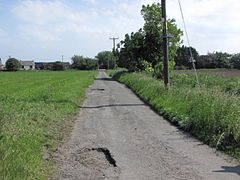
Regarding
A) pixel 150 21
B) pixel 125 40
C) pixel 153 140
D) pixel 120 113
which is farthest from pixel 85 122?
pixel 125 40

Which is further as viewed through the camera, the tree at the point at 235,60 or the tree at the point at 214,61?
the tree at the point at 214,61

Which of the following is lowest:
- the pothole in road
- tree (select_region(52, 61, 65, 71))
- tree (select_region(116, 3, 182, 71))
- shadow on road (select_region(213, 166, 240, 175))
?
tree (select_region(52, 61, 65, 71))

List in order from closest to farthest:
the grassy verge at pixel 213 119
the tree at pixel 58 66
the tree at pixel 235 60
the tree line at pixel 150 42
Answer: the grassy verge at pixel 213 119 < the tree line at pixel 150 42 < the tree at pixel 235 60 < the tree at pixel 58 66

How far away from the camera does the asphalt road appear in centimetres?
804

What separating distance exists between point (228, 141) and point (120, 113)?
25.8ft

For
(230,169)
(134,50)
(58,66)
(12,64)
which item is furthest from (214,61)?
(230,169)

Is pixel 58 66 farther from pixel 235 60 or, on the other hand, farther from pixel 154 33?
pixel 154 33

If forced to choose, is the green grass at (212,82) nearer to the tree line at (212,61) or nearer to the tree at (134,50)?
the tree at (134,50)

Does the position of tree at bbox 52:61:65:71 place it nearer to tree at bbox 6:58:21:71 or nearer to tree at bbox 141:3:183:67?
tree at bbox 6:58:21:71

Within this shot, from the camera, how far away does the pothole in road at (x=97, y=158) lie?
8.89 metres

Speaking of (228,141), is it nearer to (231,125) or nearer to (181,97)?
(231,125)

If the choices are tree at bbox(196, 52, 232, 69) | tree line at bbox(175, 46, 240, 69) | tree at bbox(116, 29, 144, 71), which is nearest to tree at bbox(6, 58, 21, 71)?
tree line at bbox(175, 46, 240, 69)

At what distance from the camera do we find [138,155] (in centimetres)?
966

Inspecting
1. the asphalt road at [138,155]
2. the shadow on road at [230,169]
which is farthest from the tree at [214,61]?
the shadow on road at [230,169]
